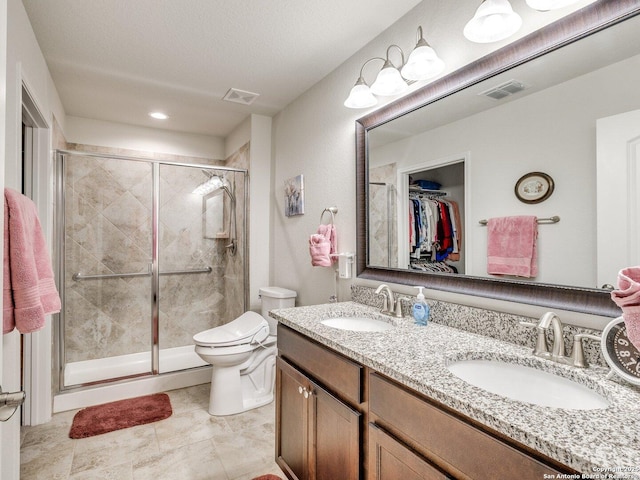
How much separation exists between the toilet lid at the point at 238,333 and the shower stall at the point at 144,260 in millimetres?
558

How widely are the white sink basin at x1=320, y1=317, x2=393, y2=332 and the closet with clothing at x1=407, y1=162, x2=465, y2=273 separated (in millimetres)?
336

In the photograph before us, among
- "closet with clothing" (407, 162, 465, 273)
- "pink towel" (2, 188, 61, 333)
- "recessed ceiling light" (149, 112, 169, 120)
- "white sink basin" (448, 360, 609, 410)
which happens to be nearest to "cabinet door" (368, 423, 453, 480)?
"white sink basin" (448, 360, 609, 410)

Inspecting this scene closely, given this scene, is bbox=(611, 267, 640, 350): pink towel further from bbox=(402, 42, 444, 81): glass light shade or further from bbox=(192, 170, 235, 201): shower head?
bbox=(192, 170, 235, 201): shower head

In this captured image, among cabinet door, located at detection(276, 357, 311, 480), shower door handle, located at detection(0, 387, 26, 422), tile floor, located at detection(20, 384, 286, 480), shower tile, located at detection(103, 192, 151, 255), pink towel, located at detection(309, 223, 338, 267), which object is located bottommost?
tile floor, located at detection(20, 384, 286, 480)

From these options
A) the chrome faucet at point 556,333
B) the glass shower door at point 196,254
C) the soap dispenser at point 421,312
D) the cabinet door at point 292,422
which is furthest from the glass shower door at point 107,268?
the chrome faucet at point 556,333

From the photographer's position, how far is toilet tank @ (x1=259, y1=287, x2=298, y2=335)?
271 centimetres

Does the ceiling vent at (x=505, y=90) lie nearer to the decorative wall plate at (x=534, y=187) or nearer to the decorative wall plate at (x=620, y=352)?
the decorative wall plate at (x=534, y=187)

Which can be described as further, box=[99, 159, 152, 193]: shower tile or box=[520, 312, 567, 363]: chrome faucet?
box=[99, 159, 152, 193]: shower tile

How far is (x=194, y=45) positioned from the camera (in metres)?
2.10

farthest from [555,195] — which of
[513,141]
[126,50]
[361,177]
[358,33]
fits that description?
[126,50]

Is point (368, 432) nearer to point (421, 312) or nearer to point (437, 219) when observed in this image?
point (421, 312)

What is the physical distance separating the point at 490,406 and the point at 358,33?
193 cm

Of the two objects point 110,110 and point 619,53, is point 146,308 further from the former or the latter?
point 619,53

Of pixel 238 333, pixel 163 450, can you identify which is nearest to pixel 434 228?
pixel 238 333
